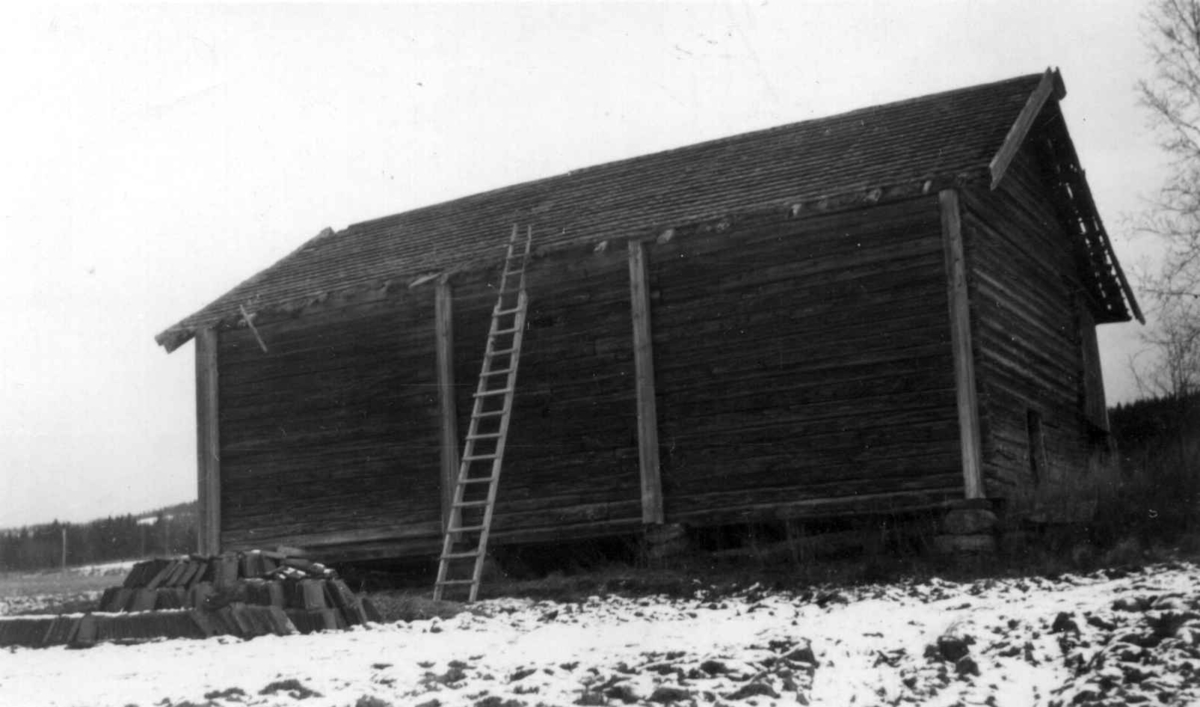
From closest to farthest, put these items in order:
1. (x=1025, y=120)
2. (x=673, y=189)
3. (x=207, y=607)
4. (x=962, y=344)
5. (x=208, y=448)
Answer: (x=207, y=607) < (x=962, y=344) < (x=1025, y=120) < (x=673, y=189) < (x=208, y=448)

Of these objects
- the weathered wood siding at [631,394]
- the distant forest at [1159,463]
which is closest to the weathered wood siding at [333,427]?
the weathered wood siding at [631,394]

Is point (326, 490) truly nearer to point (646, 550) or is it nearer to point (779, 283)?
point (646, 550)

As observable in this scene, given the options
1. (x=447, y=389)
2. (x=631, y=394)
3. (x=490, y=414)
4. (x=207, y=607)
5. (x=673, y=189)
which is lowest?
(x=207, y=607)

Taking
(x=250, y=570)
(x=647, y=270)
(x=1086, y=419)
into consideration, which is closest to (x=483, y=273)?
(x=647, y=270)

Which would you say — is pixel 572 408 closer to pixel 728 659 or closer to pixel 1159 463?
pixel 1159 463

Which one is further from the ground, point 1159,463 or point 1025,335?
point 1025,335

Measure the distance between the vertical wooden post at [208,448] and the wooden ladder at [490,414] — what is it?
3681mm

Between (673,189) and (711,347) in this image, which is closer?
(711,347)

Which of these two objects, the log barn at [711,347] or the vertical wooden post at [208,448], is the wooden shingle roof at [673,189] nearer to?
the log barn at [711,347]

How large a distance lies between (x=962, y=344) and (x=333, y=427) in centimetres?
785

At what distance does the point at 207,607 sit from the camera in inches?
383

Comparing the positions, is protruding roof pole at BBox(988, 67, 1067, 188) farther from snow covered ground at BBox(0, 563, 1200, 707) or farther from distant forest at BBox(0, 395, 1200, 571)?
snow covered ground at BBox(0, 563, 1200, 707)

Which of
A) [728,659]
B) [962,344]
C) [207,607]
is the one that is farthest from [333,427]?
[728,659]

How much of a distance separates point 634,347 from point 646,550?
2.21 meters
